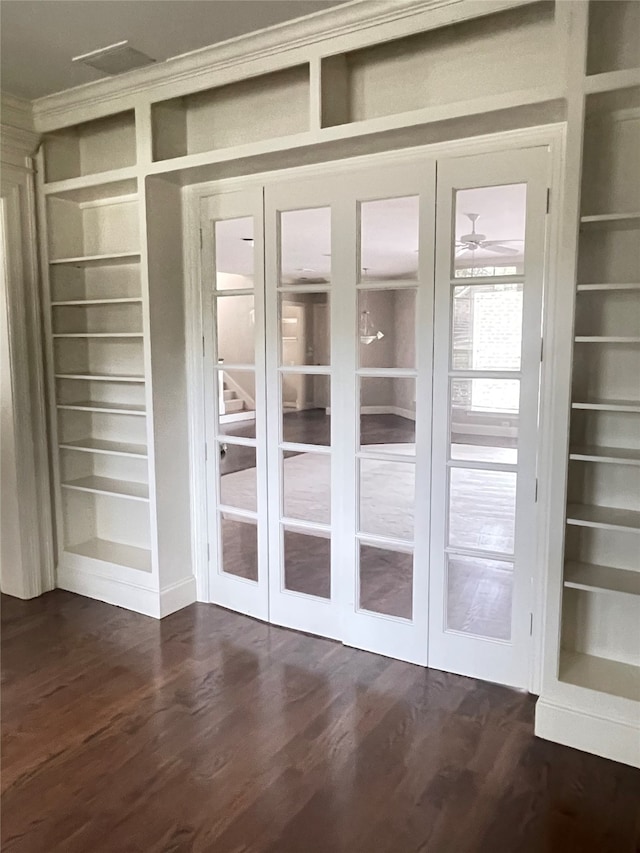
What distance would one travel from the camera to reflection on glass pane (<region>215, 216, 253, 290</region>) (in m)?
3.44

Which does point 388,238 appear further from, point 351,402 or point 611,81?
point 611,81

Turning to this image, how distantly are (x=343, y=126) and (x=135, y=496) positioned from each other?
221cm

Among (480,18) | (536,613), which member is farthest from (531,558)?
(480,18)

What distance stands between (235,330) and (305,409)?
62 centimetres

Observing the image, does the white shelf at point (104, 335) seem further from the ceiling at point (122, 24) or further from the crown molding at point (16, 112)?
the ceiling at point (122, 24)

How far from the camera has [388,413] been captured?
10.1ft

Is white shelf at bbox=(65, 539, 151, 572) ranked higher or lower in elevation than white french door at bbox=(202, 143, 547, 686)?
lower

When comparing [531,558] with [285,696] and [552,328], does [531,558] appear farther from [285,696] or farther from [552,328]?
[285,696]

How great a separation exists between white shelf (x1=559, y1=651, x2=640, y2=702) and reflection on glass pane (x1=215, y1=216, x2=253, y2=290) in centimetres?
230

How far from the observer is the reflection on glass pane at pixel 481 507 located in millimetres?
2965

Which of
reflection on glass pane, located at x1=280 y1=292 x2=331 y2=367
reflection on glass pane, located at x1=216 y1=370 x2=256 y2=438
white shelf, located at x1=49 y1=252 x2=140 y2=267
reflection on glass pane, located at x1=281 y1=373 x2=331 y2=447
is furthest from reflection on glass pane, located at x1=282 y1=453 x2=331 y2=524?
white shelf, located at x1=49 y1=252 x2=140 y2=267

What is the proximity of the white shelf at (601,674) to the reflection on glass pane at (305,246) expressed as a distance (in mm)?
1953

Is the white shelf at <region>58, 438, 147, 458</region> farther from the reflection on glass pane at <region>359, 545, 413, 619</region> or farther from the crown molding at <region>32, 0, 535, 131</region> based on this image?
the crown molding at <region>32, 0, 535, 131</region>

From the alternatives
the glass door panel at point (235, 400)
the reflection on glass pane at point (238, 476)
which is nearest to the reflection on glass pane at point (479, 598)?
the glass door panel at point (235, 400)
